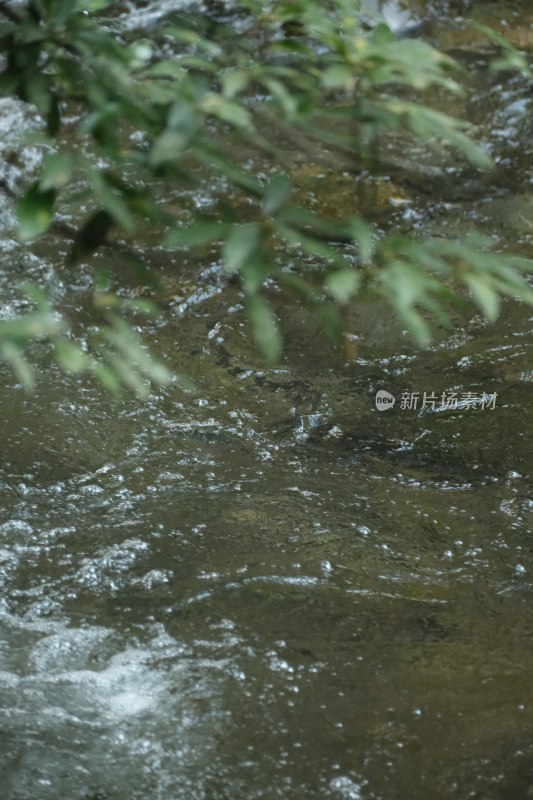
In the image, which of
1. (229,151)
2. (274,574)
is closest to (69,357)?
(229,151)

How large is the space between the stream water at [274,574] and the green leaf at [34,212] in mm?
1344

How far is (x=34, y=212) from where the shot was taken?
1.15 metres

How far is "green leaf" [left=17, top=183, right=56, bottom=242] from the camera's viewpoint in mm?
1138

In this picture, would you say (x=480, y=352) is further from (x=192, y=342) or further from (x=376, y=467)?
(x=192, y=342)

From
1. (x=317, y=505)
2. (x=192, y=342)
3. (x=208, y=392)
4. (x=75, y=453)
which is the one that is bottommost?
(x=317, y=505)

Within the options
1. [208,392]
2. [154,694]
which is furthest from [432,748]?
[208,392]

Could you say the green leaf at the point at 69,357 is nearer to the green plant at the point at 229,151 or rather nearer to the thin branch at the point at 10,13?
the green plant at the point at 229,151

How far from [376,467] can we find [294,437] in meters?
0.33

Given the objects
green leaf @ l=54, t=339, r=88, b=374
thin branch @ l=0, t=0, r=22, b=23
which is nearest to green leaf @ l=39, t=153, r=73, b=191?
green leaf @ l=54, t=339, r=88, b=374

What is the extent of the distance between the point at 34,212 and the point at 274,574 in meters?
1.67

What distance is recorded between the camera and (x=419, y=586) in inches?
103

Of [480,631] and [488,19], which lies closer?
[480,631]

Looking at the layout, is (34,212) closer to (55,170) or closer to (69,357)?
(55,170)

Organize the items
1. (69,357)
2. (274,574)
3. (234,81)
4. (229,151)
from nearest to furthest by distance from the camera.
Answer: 1. (69,357)
2. (234,81)
3. (229,151)
4. (274,574)
